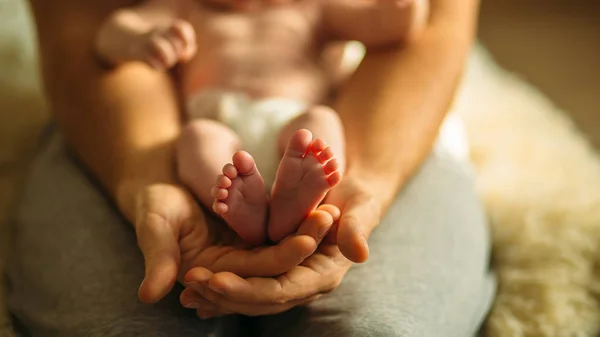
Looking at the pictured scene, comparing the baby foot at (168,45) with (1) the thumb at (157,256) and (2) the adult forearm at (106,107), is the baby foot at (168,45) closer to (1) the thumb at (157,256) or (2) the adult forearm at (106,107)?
(2) the adult forearm at (106,107)

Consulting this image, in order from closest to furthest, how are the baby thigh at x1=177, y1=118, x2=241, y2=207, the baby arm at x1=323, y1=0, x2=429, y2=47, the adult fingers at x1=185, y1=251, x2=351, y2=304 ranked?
1. the adult fingers at x1=185, y1=251, x2=351, y2=304
2. the baby thigh at x1=177, y1=118, x2=241, y2=207
3. the baby arm at x1=323, y1=0, x2=429, y2=47

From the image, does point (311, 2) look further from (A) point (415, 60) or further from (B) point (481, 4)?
(B) point (481, 4)

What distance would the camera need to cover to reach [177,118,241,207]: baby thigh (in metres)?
0.75

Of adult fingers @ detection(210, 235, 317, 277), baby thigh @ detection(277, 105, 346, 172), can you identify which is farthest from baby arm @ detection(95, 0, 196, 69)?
adult fingers @ detection(210, 235, 317, 277)

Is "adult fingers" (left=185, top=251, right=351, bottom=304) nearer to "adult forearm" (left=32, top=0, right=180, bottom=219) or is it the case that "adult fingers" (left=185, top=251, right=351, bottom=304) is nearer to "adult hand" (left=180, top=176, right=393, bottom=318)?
"adult hand" (left=180, top=176, right=393, bottom=318)

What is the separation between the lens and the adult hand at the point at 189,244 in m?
0.65

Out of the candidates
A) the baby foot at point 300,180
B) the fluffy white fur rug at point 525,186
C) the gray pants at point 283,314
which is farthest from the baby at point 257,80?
the fluffy white fur rug at point 525,186

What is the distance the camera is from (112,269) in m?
0.77

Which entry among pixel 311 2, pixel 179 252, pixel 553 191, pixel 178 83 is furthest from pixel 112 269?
pixel 553 191

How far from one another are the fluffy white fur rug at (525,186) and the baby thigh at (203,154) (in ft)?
1.32

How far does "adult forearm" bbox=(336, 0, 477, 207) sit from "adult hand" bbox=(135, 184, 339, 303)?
18 centimetres

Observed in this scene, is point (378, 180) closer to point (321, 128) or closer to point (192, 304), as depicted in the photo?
point (321, 128)

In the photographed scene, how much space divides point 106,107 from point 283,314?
0.38m

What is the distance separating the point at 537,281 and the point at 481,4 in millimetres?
1290
